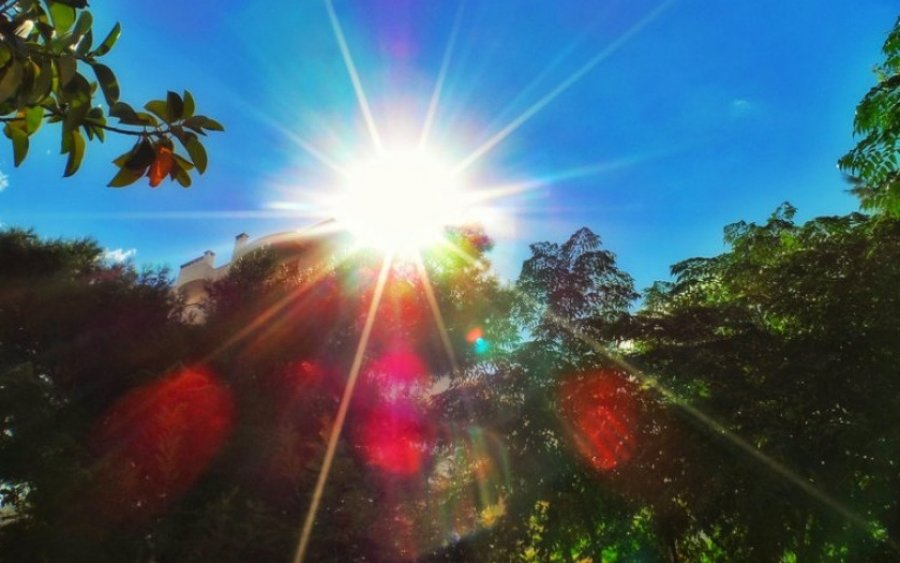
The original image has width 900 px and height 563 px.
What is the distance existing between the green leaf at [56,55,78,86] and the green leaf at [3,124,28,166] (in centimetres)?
31

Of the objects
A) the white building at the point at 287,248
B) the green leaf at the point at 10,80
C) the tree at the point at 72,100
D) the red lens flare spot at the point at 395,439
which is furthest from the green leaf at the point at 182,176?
the white building at the point at 287,248

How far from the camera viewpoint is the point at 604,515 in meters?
10.3

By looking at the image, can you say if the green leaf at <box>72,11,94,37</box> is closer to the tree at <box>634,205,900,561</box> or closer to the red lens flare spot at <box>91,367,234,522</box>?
the red lens flare spot at <box>91,367,234,522</box>

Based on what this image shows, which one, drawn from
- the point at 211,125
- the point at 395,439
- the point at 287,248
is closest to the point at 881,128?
the point at 211,125

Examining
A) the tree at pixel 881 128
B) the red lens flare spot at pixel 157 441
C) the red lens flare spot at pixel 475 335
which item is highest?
the red lens flare spot at pixel 475 335

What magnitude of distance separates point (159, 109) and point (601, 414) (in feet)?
32.0

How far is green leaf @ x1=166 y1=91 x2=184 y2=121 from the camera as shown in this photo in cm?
156

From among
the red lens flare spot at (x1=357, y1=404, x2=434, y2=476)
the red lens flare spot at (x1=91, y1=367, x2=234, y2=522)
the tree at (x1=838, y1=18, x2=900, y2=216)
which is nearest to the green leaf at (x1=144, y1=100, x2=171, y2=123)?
the tree at (x1=838, y1=18, x2=900, y2=216)

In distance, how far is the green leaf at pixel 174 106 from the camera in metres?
1.56

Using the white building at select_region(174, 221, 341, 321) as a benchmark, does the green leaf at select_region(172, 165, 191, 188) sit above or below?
below

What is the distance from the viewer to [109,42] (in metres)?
1.51

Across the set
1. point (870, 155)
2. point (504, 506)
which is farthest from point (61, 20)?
point (504, 506)

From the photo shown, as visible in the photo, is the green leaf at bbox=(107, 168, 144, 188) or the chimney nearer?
the green leaf at bbox=(107, 168, 144, 188)

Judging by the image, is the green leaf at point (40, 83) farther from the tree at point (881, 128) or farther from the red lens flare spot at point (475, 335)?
the red lens flare spot at point (475, 335)
